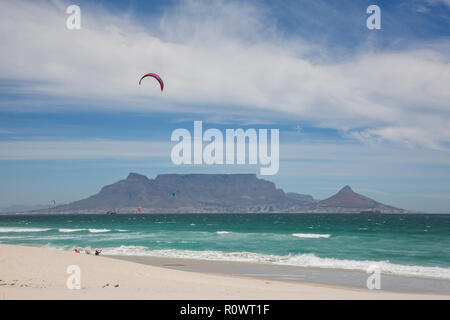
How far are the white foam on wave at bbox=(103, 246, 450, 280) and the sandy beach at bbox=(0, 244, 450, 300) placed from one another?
8142mm

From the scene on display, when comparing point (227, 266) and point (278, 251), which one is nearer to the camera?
point (227, 266)

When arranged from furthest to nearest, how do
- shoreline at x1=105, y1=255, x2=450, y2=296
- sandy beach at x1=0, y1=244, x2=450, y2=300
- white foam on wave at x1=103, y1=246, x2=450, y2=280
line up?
white foam on wave at x1=103, y1=246, x2=450, y2=280 → shoreline at x1=105, y1=255, x2=450, y2=296 → sandy beach at x1=0, y1=244, x2=450, y2=300

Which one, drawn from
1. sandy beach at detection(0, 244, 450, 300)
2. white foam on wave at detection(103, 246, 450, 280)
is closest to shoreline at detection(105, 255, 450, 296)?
white foam on wave at detection(103, 246, 450, 280)

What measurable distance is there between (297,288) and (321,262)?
1275 centimetres

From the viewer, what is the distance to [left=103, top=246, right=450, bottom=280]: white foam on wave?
21.6 metres

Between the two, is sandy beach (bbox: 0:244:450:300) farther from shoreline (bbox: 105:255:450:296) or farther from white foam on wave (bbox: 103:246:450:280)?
white foam on wave (bbox: 103:246:450:280)

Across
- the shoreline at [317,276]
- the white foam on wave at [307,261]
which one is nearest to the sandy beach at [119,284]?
the shoreline at [317,276]

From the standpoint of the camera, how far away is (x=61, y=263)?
1625 centimetres

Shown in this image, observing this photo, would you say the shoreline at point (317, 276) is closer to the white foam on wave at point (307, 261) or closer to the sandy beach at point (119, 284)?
the white foam on wave at point (307, 261)

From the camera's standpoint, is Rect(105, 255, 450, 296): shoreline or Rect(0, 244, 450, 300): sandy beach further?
Rect(105, 255, 450, 296): shoreline

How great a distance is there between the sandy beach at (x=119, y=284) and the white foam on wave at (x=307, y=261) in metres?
8.14
